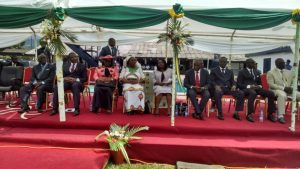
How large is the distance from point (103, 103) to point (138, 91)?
862mm

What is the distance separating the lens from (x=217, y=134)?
225 inches

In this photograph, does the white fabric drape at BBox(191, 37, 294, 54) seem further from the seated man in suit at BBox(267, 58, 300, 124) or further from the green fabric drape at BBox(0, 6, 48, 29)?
the green fabric drape at BBox(0, 6, 48, 29)

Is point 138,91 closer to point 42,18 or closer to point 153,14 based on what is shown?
point 153,14

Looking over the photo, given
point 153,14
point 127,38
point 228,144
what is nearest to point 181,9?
point 153,14

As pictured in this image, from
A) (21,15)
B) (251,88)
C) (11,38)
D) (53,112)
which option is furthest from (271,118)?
(11,38)

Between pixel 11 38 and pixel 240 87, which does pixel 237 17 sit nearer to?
pixel 240 87

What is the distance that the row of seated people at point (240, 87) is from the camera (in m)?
6.64

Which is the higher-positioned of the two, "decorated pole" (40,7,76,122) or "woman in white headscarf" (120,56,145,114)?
"decorated pole" (40,7,76,122)

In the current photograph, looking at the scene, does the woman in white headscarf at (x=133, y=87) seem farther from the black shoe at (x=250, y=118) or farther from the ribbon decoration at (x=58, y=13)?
the black shoe at (x=250, y=118)

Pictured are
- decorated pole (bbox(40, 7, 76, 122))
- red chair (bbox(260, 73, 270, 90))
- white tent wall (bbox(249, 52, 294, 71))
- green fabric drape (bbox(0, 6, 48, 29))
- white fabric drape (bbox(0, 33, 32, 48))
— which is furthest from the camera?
white tent wall (bbox(249, 52, 294, 71))

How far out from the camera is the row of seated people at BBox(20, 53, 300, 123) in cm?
668

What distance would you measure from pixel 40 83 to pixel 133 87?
214 centimetres

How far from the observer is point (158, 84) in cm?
690

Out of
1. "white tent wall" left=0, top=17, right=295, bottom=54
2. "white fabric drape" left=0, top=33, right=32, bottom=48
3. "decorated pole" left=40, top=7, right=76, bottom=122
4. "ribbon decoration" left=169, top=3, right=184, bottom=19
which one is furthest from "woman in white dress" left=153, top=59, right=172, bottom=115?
"white fabric drape" left=0, top=33, right=32, bottom=48
